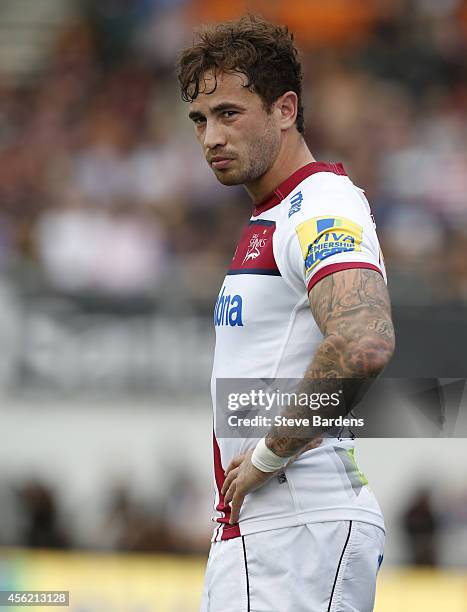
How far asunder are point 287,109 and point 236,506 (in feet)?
4.07

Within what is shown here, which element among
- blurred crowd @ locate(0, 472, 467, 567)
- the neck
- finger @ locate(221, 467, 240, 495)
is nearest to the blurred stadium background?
blurred crowd @ locate(0, 472, 467, 567)

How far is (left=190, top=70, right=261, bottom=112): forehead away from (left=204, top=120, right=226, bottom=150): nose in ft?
0.18

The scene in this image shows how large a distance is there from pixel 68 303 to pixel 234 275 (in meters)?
7.52

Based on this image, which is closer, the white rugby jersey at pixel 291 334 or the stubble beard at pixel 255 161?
the white rugby jersey at pixel 291 334

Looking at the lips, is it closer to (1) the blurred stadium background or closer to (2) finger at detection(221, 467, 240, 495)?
(2) finger at detection(221, 467, 240, 495)

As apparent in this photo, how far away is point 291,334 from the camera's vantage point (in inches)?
140

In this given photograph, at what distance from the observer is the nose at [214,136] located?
3.78 metres

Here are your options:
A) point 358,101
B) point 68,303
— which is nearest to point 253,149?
point 68,303

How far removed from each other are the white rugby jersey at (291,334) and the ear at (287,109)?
0.25 meters

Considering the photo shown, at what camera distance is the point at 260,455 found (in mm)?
3432

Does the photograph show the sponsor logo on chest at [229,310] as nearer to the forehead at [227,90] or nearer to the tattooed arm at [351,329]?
the tattooed arm at [351,329]

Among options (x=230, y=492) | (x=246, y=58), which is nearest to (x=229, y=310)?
(x=230, y=492)

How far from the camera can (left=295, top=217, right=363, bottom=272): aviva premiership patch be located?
3.33 m

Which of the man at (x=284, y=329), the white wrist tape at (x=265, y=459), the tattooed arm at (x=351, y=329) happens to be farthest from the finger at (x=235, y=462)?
the tattooed arm at (x=351, y=329)
